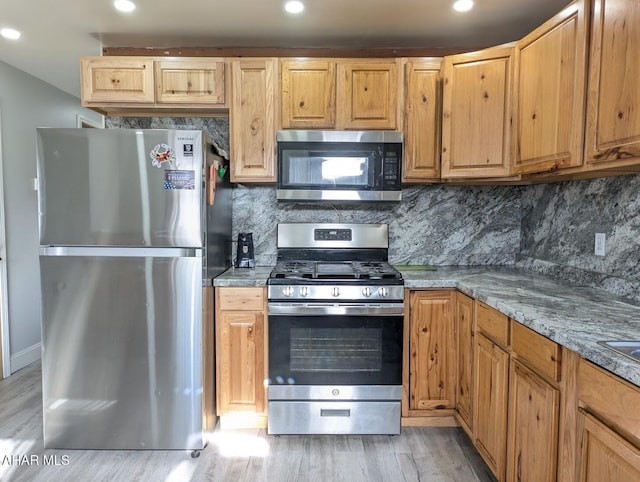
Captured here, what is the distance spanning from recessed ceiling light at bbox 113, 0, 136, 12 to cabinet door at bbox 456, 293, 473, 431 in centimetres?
248

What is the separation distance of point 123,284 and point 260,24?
5.72 feet

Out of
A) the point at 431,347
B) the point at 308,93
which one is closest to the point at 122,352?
the point at 431,347

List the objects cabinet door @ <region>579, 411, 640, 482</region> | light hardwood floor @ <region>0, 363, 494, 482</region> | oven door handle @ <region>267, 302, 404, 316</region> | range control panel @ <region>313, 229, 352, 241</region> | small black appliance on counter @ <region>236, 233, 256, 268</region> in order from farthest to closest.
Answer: range control panel @ <region>313, 229, 352, 241</region>
small black appliance on counter @ <region>236, 233, 256, 268</region>
oven door handle @ <region>267, 302, 404, 316</region>
light hardwood floor @ <region>0, 363, 494, 482</region>
cabinet door @ <region>579, 411, 640, 482</region>

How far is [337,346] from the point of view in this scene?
90.3 inches

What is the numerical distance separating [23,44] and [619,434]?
3.84 meters

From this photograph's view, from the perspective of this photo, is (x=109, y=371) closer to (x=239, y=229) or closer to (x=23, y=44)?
(x=239, y=229)

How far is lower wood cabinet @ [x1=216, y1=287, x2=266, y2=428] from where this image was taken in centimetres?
231

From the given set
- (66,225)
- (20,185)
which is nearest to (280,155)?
(66,225)

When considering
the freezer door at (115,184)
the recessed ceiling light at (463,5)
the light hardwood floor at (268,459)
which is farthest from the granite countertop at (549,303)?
the recessed ceiling light at (463,5)

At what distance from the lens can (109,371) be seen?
83.4 inches

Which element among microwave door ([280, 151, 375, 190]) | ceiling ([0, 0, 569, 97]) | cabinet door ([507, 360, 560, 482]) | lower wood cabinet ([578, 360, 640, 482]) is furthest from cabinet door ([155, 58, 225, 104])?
lower wood cabinet ([578, 360, 640, 482])

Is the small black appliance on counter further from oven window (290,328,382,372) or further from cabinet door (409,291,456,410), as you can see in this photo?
cabinet door (409,291,456,410)

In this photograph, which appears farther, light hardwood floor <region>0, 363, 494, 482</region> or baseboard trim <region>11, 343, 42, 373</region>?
baseboard trim <region>11, 343, 42, 373</region>

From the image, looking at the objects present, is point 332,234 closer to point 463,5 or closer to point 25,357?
point 463,5
